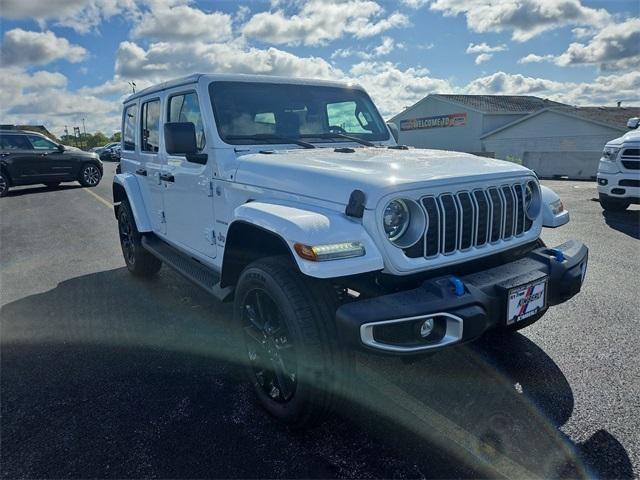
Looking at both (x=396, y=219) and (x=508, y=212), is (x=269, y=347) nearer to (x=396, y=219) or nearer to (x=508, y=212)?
(x=396, y=219)

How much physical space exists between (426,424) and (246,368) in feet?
3.70

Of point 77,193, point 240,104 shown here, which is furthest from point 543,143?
point 240,104

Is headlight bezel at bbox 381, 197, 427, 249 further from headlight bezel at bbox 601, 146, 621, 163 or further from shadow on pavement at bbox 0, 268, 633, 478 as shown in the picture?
headlight bezel at bbox 601, 146, 621, 163

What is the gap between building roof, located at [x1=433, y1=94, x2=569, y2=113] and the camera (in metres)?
36.6

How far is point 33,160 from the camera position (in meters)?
13.8

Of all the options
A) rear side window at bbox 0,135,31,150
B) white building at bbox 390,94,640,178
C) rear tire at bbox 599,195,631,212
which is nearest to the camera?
rear tire at bbox 599,195,631,212

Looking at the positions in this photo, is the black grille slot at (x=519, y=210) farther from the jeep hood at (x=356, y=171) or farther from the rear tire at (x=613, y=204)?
the rear tire at (x=613, y=204)

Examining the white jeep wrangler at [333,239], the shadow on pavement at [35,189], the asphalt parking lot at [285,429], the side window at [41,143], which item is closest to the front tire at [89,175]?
the shadow on pavement at [35,189]

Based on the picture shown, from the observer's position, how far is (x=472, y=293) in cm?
222

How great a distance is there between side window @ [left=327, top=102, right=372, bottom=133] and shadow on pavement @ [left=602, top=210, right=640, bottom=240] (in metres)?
4.80

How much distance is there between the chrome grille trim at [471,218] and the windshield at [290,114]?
1.51 meters

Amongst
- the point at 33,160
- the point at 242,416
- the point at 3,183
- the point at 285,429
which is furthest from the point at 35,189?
the point at 285,429

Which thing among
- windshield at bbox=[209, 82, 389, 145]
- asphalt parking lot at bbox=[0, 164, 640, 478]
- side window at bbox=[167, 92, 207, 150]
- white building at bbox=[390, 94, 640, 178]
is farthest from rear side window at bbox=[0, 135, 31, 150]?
white building at bbox=[390, 94, 640, 178]

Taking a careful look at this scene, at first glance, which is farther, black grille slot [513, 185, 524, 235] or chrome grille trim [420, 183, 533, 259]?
black grille slot [513, 185, 524, 235]
